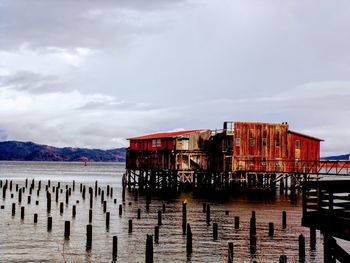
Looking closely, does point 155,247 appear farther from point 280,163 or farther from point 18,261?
point 280,163

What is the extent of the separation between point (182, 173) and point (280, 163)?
15995 mm

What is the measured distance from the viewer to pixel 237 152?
82.3 meters

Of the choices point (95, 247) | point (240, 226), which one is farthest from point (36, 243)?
point (240, 226)

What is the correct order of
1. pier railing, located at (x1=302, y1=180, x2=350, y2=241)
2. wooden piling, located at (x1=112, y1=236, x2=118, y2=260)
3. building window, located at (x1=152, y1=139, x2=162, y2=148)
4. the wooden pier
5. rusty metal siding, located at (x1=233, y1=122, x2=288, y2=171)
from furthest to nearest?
building window, located at (x1=152, y1=139, x2=162, y2=148)
rusty metal siding, located at (x1=233, y1=122, x2=288, y2=171)
wooden piling, located at (x1=112, y1=236, x2=118, y2=260)
pier railing, located at (x1=302, y1=180, x2=350, y2=241)
the wooden pier

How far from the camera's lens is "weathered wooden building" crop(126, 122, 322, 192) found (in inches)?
3246

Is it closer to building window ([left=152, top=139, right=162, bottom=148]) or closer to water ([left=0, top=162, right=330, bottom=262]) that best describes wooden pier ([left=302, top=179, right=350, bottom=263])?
water ([left=0, top=162, right=330, bottom=262])

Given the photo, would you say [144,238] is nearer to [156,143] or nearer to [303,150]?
[156,143]

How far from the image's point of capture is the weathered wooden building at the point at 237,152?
82.4 metres

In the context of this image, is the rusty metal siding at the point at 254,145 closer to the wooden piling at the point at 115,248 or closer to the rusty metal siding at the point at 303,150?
the rusty metal siding at the point at 303,150

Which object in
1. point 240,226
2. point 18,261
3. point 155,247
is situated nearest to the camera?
point 18,261

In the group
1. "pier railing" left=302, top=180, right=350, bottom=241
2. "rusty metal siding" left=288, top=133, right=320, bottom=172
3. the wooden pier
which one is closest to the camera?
the wooden pier

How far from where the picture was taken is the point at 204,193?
270 ft

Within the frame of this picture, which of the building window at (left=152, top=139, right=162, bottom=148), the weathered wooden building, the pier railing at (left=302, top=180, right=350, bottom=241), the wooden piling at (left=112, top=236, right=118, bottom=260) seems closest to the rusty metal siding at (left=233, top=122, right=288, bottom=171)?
the weathered wooden building

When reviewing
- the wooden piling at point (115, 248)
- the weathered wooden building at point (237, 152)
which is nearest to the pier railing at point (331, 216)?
the wooden piling at point (115, 248)
